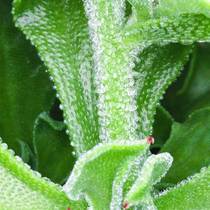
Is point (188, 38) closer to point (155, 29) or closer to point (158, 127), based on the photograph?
point (155, 29)

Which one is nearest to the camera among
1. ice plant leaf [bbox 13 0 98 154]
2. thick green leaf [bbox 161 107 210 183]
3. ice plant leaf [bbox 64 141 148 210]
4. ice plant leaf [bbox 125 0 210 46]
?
ice plant leaf [bbox 64 141 148 210]

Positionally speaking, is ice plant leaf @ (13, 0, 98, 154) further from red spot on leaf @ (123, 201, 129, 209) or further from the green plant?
red spot on leaf @ (123, 201, 129, 209)

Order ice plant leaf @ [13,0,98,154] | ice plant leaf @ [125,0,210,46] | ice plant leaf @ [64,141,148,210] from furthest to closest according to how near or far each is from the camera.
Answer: ice plant leaf @ [13,0,98,154], ice plant leaf @ [125,0,210,46], ice plant leaf @ [64,141,148,210]

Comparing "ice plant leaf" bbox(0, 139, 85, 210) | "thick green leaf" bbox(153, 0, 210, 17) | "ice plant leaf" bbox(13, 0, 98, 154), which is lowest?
"ice plant leaf" bbox(0, 139, 85, 210)

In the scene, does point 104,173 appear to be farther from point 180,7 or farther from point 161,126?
point 161,126

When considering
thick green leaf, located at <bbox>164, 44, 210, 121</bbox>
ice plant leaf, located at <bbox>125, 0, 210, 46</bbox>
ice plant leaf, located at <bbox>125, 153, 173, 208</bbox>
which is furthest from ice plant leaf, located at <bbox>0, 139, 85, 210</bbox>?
thick green leaf, located at <bbox>164, 44, 210, 121</bbox>

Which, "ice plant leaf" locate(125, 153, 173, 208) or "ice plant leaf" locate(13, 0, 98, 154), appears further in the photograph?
"ice plant leaf" locate(13, 0, 98, 154)
